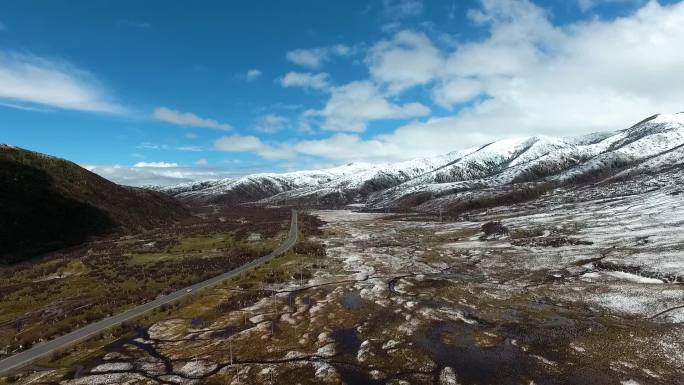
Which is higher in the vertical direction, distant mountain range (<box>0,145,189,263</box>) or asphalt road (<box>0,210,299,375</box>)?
distant mountain range (<box>0,145,189,263</box>)

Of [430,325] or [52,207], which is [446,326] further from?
[52,207]

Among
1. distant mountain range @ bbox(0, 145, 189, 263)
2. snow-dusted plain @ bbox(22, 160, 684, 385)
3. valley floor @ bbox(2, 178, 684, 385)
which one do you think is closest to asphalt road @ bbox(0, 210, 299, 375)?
valley floor @ bbox(2, 178, 684, 385)

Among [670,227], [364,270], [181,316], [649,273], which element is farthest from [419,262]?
[670,227]

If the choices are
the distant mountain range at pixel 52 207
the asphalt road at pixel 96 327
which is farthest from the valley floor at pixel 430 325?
the distant mountain range at pixel 52 207

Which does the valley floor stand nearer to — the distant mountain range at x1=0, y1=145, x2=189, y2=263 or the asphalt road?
the asphalt road

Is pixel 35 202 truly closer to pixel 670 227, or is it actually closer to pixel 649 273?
pixel 649 273

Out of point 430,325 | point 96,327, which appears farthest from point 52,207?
point 430,325
